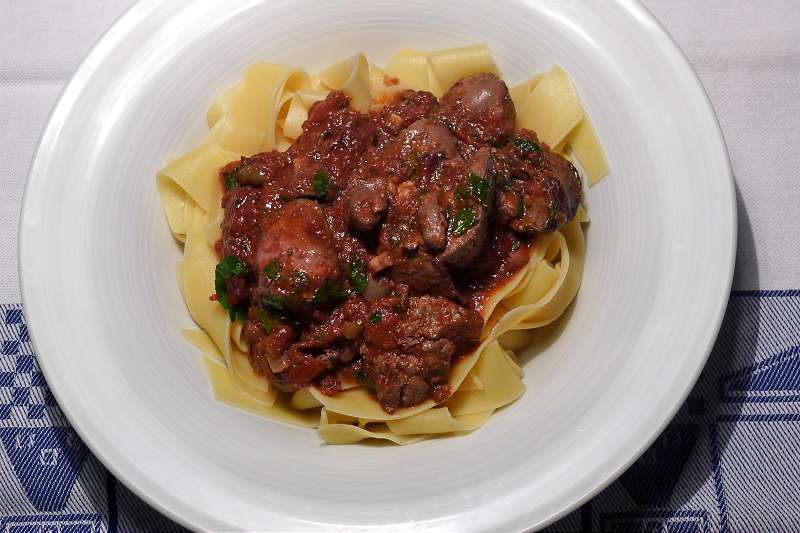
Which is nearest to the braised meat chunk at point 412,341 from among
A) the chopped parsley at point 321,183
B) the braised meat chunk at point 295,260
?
the braised meat chunk at point 295,260

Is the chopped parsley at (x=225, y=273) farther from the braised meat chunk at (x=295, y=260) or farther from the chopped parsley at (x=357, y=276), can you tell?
the chopped parsley at (x=357, y=276)

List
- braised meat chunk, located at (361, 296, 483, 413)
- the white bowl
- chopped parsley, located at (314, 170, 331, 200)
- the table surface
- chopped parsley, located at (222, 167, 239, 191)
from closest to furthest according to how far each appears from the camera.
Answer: the white bowl
braised meat chunk, located at (361, 296, 483, 413)
chopped parsley, located at (314, 170, 331, 200)
the table surface
chopped parsley, located at (222, 167, 239, 191)

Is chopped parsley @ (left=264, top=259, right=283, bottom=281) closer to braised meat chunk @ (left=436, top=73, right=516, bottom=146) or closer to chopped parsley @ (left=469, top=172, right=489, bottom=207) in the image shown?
chopped parsley @ (left=469, top=172, right=489, bottom=207)

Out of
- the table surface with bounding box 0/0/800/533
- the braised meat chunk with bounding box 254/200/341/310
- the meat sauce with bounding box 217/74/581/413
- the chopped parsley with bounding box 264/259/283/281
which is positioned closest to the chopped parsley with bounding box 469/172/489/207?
the meat sauce with bounding box 217/74/581/413

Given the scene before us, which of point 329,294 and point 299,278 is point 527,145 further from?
point 299,278

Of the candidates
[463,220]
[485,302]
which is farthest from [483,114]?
[485,302]

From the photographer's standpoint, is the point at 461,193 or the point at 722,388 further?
the point at 722,388
